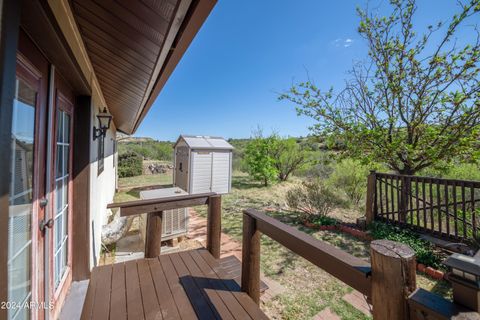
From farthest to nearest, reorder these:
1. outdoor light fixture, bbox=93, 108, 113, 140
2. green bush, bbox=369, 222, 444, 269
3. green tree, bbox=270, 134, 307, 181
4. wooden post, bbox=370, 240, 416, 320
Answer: green tree, bbox=270, 134, 307, 181 → green bush, bbox=369, 222, 444, 269 → outdoor light fixture, bbox=93, 108, 113, 140 → wooden post, bbox=370, 240, 416, 320

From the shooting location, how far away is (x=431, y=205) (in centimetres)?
405

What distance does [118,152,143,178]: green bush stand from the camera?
12.9 m

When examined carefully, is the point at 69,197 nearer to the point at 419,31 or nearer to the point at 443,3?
the point at 419,31

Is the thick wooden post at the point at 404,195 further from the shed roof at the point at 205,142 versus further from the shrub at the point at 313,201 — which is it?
the shed roof at the point at 205,142

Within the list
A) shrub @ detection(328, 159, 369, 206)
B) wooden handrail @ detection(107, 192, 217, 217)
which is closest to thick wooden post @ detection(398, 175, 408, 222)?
shrub @ detection(328, 159, 369, 206)

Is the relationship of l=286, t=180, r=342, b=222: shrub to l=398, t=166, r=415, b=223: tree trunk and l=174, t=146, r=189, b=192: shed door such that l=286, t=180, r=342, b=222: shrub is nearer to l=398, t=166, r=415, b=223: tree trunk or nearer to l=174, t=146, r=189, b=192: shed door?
l=398, t=166, r=415, b=223: tree trunk

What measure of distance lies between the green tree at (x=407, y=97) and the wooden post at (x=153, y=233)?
4324 millimetres

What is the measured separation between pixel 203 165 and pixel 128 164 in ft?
21.6

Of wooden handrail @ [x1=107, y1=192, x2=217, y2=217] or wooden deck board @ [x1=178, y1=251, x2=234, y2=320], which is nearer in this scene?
wooden deck board @ [x1=178, y1=251, x2=234, y2=320]

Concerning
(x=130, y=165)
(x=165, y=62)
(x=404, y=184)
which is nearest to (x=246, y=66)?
(x=404, y=184)

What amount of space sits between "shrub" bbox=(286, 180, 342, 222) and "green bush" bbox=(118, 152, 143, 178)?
10810 mm

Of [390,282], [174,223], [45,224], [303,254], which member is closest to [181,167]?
[174,223]

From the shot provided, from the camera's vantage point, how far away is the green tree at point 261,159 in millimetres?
9922

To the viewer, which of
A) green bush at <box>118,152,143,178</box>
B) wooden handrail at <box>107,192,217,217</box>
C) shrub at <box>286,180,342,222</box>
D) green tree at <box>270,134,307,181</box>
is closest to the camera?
wooden handrail at <box>107,192,217,217</box>
